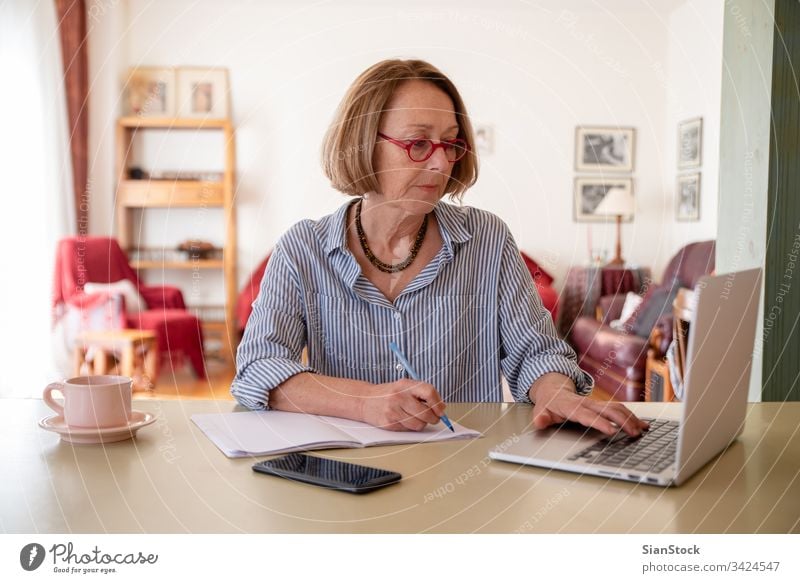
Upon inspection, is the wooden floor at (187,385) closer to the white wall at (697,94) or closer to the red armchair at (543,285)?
the red armchair at (543,285)

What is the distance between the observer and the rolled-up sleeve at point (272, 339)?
1.10 metres

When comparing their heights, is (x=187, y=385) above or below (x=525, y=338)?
below

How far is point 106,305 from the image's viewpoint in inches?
166

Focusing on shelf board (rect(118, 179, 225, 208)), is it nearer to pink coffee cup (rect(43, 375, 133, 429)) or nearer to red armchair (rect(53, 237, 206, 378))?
red armchair (rect(53, 237, 206, 378))

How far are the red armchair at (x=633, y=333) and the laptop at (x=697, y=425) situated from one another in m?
2.75

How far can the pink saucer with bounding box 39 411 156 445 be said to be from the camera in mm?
907

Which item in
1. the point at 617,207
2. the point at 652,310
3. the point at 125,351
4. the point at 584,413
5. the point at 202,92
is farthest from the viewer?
the point at 202,92

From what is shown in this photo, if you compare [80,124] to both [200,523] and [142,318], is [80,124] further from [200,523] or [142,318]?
[200,523]

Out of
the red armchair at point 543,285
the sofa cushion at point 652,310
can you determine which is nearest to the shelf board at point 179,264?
the red armchair at point 543,285

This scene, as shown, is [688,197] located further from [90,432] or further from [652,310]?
[90,432]

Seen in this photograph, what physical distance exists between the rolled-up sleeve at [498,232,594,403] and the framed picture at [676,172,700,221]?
380cm

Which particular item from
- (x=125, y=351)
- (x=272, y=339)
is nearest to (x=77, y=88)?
(x=125, y=351)

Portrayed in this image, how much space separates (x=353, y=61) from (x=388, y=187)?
451 centimetres

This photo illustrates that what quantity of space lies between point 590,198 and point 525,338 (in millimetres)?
4365
